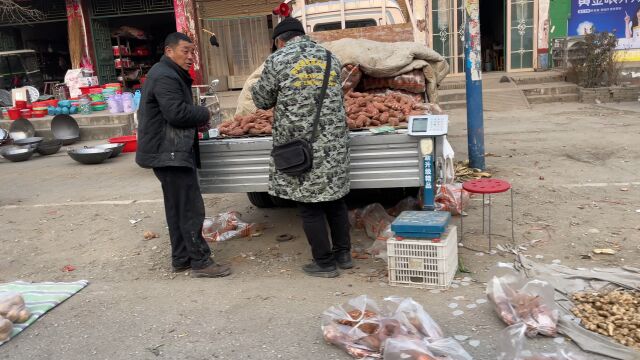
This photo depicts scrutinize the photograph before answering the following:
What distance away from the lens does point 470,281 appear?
368cm

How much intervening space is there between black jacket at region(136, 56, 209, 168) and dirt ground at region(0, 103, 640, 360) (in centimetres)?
96

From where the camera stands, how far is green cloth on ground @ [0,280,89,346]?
3.61 meters

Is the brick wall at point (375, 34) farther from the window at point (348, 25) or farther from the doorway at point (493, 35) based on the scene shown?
the doorway at point (493, 35)

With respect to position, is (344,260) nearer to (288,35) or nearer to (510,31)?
(288,35)

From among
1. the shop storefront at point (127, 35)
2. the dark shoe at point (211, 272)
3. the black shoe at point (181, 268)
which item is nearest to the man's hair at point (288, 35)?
the dark shoe at point (211, 272)

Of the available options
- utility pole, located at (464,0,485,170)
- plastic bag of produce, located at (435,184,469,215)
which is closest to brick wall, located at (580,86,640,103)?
utility pole, located at (464,0,485,170)

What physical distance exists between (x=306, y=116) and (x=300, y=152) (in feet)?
0.82

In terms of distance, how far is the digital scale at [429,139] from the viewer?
3.79 metres

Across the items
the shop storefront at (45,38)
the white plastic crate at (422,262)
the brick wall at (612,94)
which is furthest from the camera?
the shop storefront at (45,38)

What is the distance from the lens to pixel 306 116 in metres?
3.61

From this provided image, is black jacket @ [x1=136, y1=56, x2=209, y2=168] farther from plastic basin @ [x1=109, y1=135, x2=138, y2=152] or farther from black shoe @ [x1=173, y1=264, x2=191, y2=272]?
plastic basin @ [x1=109, y1=135, x2=138, y2=152]

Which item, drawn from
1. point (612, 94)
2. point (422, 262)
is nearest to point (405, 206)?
point (422, 262)

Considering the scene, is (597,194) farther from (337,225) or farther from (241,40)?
(241,40)

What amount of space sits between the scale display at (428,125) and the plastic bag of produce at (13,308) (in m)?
2.83
